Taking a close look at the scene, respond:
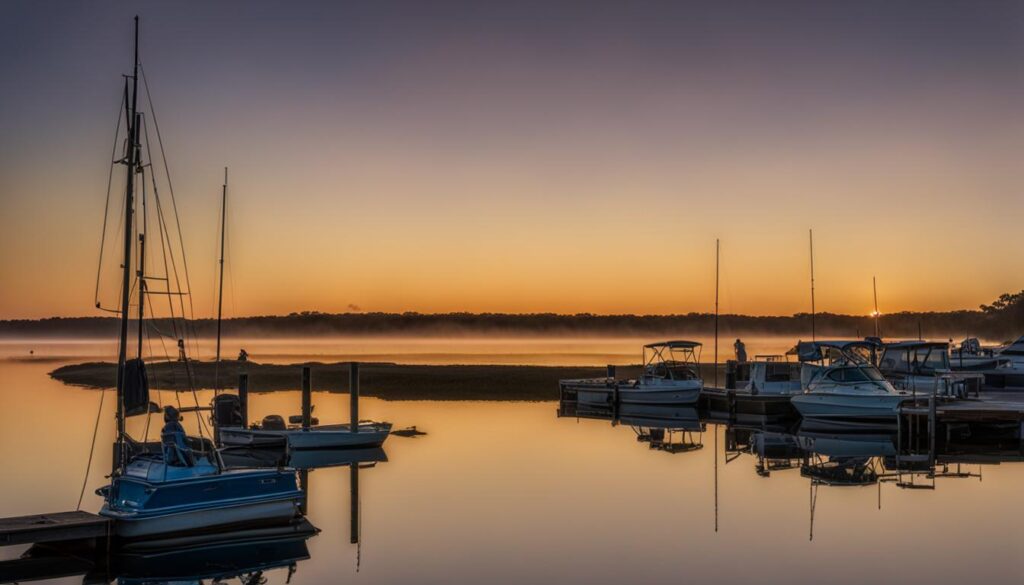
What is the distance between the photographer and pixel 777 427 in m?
50.5

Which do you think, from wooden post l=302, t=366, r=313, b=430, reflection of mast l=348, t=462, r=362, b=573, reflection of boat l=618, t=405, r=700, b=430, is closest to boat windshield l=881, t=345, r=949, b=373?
reflection of boat l=618, t=405, r=700, b=430

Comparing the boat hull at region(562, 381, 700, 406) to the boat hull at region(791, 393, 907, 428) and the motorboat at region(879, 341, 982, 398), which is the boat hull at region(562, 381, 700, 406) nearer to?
the boat hull at region(791, 393, 907, 428)

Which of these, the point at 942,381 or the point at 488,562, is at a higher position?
the point at 942,381

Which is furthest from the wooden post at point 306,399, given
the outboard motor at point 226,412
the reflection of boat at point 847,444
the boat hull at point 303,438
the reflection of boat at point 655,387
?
the reflection of boat at point 655,387

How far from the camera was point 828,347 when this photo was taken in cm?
5241

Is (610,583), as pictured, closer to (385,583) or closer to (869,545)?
(385,583)

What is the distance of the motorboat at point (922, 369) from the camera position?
163 ft

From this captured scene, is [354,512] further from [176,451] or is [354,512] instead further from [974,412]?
[974,412]

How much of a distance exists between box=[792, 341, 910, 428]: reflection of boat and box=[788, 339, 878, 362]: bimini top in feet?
4.05

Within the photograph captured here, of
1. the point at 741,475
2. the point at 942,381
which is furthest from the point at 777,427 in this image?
the point at 741,475

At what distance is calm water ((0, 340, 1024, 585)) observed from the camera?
21.7 meters

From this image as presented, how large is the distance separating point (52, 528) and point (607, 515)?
1391 centimetres

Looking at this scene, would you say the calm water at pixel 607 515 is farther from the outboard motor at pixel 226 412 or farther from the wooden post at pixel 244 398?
the wooden post at pixel 244 398

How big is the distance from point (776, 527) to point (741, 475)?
354 inches
